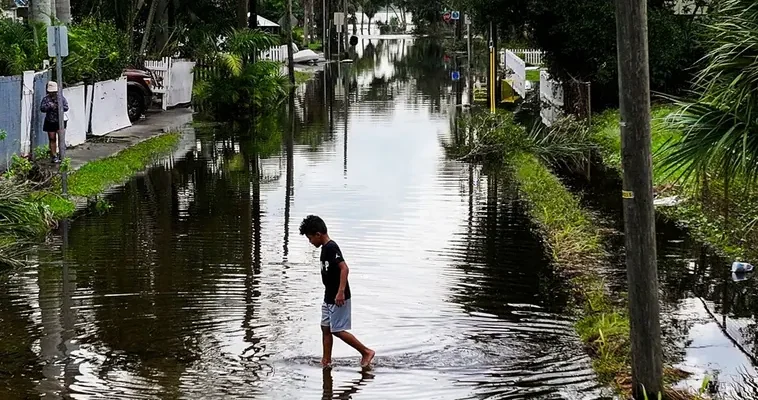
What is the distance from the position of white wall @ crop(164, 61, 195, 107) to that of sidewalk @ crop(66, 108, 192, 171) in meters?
0.53

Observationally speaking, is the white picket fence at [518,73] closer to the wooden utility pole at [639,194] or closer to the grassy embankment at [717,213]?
the grassy embankment at [717,213]

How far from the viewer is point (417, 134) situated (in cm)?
2741

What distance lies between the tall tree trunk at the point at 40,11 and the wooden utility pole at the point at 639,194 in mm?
A: 19103

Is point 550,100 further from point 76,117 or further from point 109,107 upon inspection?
Result: point 76,117

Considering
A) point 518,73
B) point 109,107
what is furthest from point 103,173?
point 518,73

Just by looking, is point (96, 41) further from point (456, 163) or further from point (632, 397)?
point (632, 397)

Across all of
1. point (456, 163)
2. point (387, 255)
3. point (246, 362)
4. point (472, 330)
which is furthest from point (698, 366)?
point (456, 163)

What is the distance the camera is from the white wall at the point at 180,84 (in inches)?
1328

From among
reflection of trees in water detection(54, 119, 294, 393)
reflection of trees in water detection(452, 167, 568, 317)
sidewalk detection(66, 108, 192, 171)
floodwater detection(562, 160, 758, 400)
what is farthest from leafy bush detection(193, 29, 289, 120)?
floodwater detection(562, 160, 758, 400)

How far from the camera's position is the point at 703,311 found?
35.3 ft

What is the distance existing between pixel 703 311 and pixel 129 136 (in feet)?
57.8

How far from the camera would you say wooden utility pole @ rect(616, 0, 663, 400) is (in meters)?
7.47

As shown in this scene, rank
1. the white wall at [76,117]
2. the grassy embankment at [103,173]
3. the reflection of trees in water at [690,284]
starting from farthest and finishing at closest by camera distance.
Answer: the white wall at [76,117]
the grassy embankment at [103,173]
the reflection of trees in water at [690,284]

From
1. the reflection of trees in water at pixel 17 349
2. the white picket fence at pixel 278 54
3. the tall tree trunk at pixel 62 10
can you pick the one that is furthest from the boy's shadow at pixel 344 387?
the white picket fence at pixel 278 54
